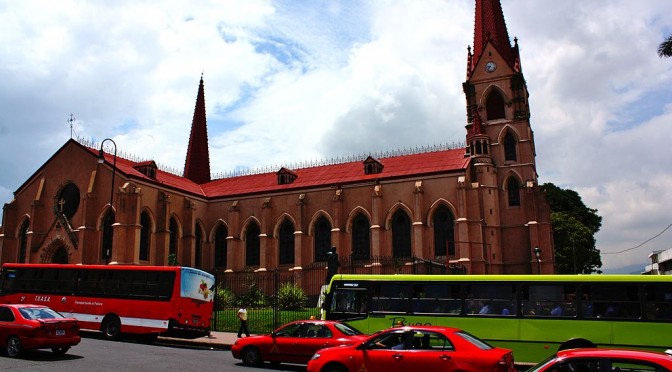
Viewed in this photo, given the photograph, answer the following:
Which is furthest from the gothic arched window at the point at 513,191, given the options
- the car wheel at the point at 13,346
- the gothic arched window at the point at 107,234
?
the car wheel at the point at 13,346

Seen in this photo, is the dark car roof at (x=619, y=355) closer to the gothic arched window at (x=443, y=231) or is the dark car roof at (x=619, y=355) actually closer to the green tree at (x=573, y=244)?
the gothic arched window at (x=443, y=231)

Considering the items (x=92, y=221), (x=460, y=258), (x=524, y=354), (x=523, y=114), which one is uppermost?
(x=523, y=114)

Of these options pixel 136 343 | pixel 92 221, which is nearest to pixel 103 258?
pixel 92 221

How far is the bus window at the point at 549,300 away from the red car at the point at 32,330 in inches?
524

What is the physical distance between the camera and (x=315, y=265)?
44.4m

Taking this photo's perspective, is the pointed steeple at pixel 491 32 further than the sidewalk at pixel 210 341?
Yes

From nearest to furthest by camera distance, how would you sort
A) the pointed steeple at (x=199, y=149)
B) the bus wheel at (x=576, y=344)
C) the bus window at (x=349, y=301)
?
the bus wheel at (x=576, y=344) → the bus window at (x=349, y=301) → the pointed steeple at (x=199, y=149)

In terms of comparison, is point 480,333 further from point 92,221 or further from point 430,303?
point 92,221

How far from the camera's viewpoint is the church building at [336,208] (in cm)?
4081

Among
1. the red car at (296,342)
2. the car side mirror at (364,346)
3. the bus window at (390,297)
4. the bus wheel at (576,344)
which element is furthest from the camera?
the bus window at (390,297)

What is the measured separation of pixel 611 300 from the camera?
15812 millimetres

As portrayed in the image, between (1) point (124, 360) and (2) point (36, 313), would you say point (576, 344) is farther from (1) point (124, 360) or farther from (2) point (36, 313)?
(2) point (36, 313)

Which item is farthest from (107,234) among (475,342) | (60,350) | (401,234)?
(475,342)

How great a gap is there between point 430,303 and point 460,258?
21.5 meters
